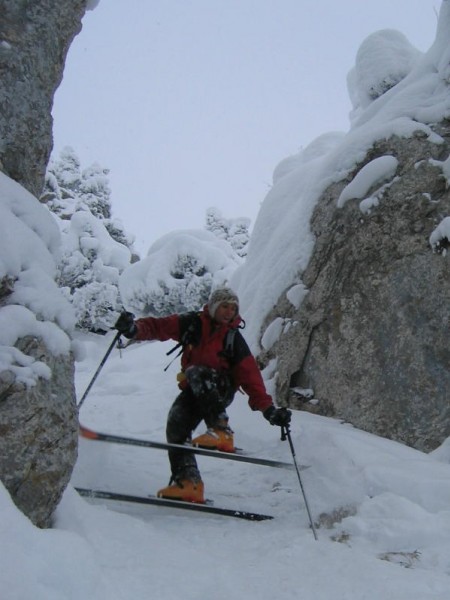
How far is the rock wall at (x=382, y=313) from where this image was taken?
6.45 meters

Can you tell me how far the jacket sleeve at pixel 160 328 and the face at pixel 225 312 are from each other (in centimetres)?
40

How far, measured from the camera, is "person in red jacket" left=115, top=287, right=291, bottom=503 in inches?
195

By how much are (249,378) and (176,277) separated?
15693 millimetres

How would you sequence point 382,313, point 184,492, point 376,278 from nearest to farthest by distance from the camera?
point 184,492, point 382,313, point 376,278

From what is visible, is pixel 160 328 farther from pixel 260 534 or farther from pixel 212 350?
pixel 260 534

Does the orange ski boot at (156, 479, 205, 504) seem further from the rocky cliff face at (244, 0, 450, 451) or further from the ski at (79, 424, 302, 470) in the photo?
the rocky cliff face at (244, 0, 450, 451)

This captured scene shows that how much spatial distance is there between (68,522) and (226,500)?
1.99 meters

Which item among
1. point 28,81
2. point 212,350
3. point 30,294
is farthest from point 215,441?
point 28,81

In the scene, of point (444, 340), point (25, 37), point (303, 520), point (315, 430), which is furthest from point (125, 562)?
point (444, 340)

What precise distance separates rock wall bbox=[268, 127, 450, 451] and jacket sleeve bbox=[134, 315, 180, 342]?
2.74 m

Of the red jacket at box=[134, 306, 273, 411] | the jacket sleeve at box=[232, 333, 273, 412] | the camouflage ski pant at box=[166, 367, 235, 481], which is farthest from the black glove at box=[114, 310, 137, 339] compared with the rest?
the jacket sleeve at box=[232, 333, 273, 412]

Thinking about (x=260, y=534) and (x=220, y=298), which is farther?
(x=220, y=298)

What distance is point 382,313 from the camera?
7008 mm

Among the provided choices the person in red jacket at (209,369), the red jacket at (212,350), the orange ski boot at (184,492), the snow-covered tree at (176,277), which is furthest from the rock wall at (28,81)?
the snow-covered tree at (176,277)
